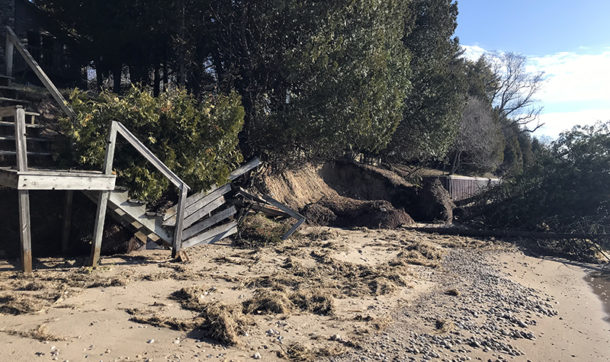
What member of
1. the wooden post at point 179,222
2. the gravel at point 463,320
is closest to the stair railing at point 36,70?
the wooden post at point 179,222

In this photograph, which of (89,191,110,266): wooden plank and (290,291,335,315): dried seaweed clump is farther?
(89,191,110,266): wooden plank

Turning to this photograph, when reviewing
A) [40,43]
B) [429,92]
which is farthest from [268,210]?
[429,92]

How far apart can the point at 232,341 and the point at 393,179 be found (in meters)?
15.7

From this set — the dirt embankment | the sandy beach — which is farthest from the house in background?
the sandy beach

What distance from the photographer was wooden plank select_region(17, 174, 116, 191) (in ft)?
21.3

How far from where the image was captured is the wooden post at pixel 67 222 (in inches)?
324

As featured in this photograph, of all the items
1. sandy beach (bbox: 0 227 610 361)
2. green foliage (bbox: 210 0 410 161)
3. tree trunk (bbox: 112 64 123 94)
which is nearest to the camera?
sandy beach (bbox: 0 227 610 361)

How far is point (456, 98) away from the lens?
2259 centimetres

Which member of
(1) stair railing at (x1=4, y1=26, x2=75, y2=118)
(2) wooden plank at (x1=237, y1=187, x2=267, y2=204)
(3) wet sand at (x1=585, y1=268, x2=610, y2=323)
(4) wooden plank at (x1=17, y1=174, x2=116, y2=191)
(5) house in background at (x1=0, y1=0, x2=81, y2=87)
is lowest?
(3) wet sand at (x1=585, y1=268, x2=610, y2=323)

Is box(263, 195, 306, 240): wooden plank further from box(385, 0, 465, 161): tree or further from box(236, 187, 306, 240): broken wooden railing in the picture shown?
box(385, 0, 465, 161): tree

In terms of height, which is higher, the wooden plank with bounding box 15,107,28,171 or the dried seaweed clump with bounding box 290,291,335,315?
the wooden plank with bounding box 15,107,28,171

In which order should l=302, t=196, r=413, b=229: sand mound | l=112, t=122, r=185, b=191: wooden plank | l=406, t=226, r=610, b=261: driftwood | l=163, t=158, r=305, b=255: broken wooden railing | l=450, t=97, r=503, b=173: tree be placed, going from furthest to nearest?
l=450, t=97, r=503, b=173: tree → l=302, t=196, r=413, b=229: sand mound → l=406, t=226, r=610, b=261: driftwood → l=163, t=158, r=305, b=255: broken wooden railing → l=112, t=122, r=185, b=191: wooden plank

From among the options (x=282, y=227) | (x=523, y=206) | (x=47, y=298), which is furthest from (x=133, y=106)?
(x=523, y=206)

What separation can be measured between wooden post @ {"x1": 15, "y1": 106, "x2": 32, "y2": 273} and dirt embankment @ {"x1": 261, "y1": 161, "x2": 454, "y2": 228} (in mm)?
7740
